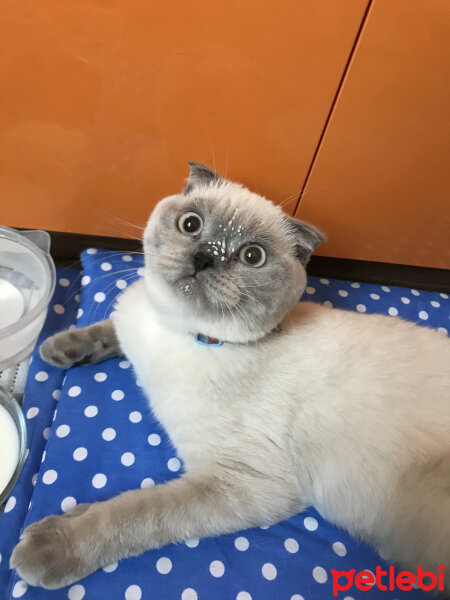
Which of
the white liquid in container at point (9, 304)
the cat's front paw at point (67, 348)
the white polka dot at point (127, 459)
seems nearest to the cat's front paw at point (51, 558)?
the white polka dot at point (127, 459)

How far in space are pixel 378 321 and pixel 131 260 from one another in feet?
2.66

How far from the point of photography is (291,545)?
1.09 meters

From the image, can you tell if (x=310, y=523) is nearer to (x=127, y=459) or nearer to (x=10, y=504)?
(x=127, y=459)

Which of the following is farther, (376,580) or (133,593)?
(376,580)

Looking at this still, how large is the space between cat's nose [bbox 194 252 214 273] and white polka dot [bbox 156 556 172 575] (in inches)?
23.9

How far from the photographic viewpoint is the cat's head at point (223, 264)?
92 centimetres

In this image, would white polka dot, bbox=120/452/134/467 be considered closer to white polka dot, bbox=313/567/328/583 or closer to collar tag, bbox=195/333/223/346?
collar tag, bbox=195/333/223/346

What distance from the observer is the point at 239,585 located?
39.9 inches

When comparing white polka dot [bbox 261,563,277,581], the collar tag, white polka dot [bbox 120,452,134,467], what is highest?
the collar tag

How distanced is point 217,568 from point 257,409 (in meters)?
0.34

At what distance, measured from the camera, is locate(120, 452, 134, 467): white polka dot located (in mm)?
1154

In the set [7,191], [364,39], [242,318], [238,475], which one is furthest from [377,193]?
[7,191]

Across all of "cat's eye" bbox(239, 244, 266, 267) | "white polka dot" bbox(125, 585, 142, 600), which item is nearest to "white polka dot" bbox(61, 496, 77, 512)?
"white polka dot" bbox(125, 585, 142, 600)

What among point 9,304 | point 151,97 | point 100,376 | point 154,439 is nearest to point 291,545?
point 154,439
